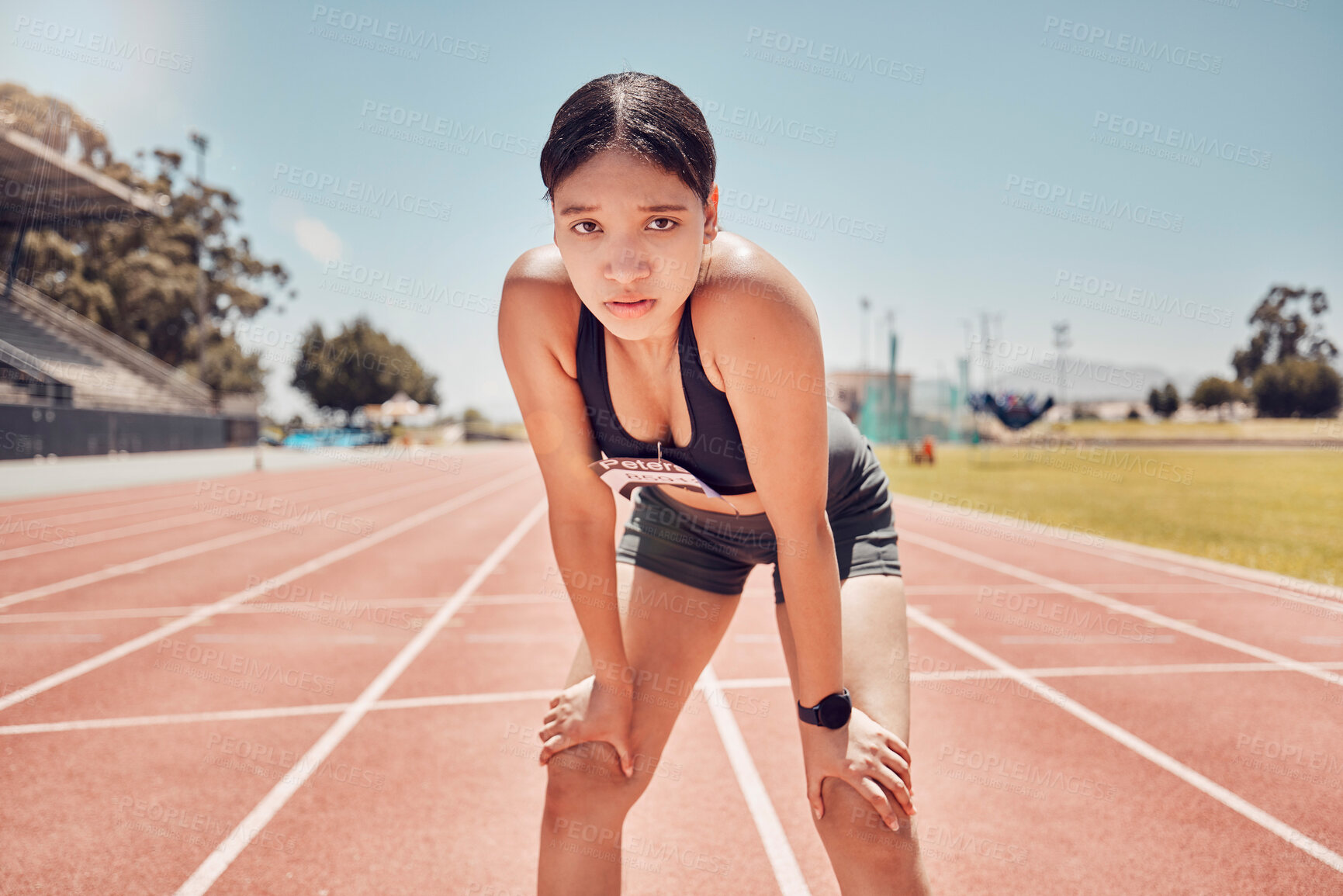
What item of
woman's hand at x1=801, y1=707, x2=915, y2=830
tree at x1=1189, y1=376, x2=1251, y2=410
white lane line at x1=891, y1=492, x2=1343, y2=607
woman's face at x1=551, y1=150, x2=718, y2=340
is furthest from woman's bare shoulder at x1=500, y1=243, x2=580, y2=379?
tree at x1=1189, y1=376, x2=1251, y2=410

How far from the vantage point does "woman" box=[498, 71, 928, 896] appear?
4.38ft

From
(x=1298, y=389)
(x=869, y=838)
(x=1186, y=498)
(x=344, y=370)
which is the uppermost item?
(x=344, y=370)

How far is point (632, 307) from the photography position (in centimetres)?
136

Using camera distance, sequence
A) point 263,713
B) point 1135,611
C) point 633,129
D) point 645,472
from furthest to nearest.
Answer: point 1135,611
point 263,713
point 645,472
point 633,129

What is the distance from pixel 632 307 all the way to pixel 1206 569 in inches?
339

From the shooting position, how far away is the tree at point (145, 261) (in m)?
33.7

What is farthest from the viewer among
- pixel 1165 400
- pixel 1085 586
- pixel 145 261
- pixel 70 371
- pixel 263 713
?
pixel 1165 400

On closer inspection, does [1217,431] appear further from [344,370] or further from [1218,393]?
[344,370]

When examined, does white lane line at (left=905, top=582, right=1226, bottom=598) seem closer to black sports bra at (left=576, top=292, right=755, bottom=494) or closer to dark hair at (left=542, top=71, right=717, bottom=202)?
black sports bra at (left=576, top=292, right=755, bottom=494)

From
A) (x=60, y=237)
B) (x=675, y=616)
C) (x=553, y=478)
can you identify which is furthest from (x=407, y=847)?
(x=60, y=237)

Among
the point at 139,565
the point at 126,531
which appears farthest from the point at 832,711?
the point at 126,531

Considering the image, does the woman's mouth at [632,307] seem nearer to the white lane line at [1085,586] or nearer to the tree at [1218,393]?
the white lane line at [1085,586]

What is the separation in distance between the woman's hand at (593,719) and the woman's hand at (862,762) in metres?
0.42

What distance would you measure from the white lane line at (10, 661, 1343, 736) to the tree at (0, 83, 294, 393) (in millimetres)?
33359
